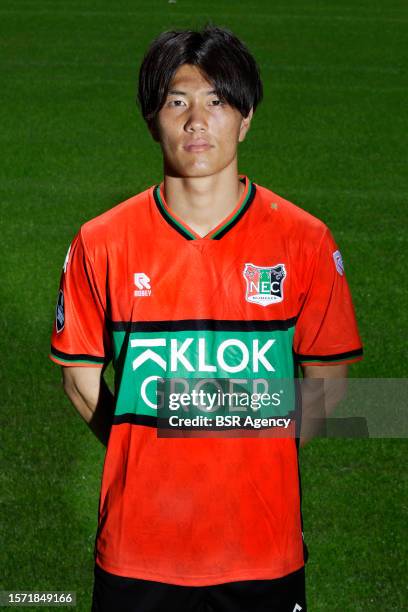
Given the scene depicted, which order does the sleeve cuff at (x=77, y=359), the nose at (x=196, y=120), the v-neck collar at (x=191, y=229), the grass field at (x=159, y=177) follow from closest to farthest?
1. the nose at (x=196, y=120)
2. the v-neck collar at (x=191, y=229)
3. the sleeve cuff at (x=77, y=359)
4. the grass field at (x=159, y=177)

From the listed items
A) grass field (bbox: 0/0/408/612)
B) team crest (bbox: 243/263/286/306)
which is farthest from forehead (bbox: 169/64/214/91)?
grass field (bbox: 0/0/408/612)

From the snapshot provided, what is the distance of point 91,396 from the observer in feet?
9.82

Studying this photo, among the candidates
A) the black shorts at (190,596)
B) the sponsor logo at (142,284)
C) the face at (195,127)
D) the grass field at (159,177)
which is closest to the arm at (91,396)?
the sponsor logo at (142,284)

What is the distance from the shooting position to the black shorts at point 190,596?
107 inches

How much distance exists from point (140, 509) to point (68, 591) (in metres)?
2.08

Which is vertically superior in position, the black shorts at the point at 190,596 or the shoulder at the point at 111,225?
the shoulder at the point at 111,225

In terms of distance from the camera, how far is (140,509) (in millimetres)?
2732

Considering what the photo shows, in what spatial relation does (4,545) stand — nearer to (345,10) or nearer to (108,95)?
(108,95)

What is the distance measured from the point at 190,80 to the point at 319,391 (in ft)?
2.98

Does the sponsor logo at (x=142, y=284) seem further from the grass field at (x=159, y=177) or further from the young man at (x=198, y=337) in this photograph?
the grass field at (x=159, y=177)

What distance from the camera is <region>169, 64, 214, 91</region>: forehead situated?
2699mm

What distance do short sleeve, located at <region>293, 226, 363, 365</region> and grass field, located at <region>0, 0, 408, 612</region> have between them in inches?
77.9

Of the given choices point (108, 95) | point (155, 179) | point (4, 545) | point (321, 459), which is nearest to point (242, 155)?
point (155, 179)

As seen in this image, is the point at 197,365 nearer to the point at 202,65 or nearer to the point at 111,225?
the point at 111,225
